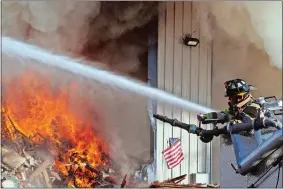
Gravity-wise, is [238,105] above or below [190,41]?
below

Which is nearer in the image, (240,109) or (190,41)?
(240,109)

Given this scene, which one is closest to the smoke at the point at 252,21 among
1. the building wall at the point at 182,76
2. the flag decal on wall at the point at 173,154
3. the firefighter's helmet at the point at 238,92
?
the building wall at the point at 182,76

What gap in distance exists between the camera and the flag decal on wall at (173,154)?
165 inches

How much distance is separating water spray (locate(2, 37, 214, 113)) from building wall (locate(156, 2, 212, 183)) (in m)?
0.04

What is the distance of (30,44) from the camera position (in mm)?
4129

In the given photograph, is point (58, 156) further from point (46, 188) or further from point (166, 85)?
point (166, 85)

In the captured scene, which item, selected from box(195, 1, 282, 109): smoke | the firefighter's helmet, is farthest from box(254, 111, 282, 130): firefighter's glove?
box(195, 1, 282, 109): smoke

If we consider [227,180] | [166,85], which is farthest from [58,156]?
[227,180]

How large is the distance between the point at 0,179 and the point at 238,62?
5.86 feet

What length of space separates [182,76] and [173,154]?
1.75 ft

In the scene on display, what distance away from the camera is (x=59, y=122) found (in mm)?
4172

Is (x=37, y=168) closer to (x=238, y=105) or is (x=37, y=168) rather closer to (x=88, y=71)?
(x=88, y=71)

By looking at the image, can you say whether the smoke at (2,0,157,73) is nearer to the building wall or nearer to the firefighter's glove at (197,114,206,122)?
the building wall

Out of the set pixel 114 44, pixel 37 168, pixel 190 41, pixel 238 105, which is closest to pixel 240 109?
pixel 238 105
